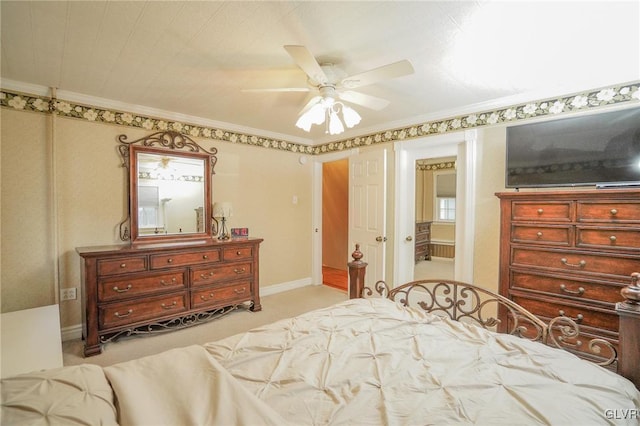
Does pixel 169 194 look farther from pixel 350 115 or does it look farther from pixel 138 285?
pixel 350 115

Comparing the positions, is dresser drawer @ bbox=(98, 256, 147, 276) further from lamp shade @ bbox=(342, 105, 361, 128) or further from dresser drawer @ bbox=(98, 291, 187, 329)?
lamp shade @ bbox=(342, 105, 361, 128)

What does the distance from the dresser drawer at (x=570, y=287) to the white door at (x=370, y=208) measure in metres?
1.54

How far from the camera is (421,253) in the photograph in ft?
14.3

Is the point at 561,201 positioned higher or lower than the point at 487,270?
higher

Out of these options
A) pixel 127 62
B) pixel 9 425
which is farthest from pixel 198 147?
pixel 9 425

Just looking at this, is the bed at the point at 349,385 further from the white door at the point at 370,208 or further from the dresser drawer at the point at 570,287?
the white door at the point at 370,208

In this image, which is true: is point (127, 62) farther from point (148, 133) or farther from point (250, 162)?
point (250, 162)

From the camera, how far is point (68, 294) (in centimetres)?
282

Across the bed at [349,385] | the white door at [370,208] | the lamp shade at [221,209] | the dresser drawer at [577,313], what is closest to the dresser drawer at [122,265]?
the lamp shade at [221,209]

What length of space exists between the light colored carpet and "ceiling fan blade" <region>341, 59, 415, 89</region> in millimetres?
2646

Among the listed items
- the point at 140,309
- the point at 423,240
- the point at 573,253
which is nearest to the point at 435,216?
the point at 423,240

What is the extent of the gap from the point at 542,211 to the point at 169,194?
12.4 ft

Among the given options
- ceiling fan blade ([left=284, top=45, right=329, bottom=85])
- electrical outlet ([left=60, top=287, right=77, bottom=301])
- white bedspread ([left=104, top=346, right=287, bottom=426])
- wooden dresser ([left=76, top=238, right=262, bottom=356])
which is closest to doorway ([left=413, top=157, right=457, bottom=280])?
wooden dresser ([left=76, top=238, right=262, bottom=356])

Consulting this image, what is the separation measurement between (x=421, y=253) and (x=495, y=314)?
1.54m
